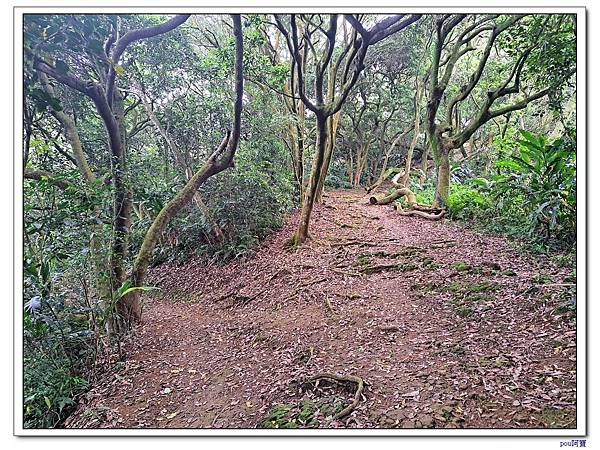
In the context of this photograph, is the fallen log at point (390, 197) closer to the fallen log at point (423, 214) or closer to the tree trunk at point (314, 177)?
the fallen log at point (423, 214)

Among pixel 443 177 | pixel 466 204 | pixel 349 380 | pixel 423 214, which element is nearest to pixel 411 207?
pixel 423 214

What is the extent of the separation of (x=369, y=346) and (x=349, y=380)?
578mm

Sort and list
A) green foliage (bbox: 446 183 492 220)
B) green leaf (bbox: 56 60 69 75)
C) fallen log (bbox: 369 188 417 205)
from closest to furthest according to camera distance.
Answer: green leaf (bbox: 56 60 69 75) < green foliage (bbox: 446 183 492 220) < fallen log (bbox: 369 188 417 205)

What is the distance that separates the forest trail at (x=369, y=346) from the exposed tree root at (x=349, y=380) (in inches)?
1.3

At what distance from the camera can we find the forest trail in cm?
218

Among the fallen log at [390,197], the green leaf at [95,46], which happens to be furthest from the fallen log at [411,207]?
the green leaf at [95,46]

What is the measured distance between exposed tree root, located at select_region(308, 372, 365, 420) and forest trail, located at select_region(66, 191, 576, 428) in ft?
0.11

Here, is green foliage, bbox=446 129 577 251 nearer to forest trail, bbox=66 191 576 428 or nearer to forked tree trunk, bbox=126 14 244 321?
forest trail, bbox=66 191 576 428

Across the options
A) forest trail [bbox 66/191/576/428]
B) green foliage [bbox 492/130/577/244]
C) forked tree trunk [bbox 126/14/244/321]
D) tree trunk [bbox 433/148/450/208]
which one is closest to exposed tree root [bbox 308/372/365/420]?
forest trail [bbox 66/191/576/428]

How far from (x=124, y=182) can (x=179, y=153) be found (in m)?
2.90

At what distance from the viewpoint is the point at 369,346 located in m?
3.11
